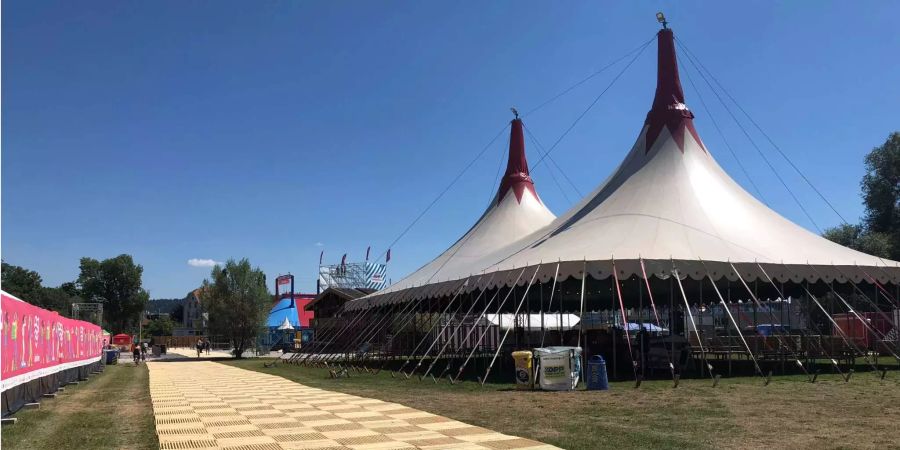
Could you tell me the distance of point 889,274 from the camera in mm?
16203

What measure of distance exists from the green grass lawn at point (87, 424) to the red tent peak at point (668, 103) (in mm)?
15333

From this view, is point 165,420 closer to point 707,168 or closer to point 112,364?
point 707,168

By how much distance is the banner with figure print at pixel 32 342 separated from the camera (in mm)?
8797

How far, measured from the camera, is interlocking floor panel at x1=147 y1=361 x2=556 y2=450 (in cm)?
723

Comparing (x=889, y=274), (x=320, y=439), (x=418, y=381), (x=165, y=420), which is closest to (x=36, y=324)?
(x=165, y=420)

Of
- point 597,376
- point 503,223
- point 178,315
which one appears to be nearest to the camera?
point 597,376

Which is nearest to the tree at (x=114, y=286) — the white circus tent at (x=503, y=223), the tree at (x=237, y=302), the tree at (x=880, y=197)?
the tree at (x=237, y=302)

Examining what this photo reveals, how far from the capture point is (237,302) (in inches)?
1630

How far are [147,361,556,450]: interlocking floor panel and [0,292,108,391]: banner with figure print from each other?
2003mm

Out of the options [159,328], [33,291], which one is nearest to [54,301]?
[33,291]

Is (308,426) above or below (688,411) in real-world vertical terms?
above

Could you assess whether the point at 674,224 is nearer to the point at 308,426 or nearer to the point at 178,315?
the point at 308,426

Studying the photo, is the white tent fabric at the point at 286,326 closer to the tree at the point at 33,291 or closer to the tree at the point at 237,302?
the tree at the point at 237,302

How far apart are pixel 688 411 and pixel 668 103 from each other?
13.1 m
